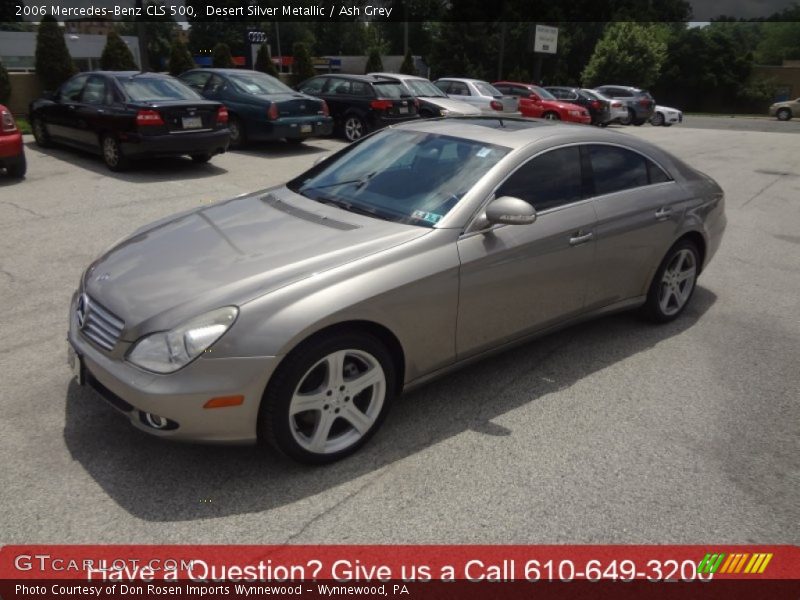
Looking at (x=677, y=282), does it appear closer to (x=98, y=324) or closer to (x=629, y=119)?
(x=98, y=324)

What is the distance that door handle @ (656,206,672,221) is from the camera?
183 inches

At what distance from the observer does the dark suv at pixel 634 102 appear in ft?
93.3

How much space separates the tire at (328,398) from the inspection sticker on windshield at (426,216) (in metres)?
0.77

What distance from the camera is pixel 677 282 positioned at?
16.7ft

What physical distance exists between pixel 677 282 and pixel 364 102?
36.0ft

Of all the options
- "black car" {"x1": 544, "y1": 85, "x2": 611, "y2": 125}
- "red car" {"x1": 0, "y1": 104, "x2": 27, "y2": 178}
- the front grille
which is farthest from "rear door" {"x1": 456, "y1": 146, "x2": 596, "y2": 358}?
"black car" {"x1": 544, "y1": 85, "x2": 611, "y2": 125}

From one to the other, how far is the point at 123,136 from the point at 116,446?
24.8ft

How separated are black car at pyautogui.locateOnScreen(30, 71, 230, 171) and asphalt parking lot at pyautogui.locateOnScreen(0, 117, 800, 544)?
468 centimetres

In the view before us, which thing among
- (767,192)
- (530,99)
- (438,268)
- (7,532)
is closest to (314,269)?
(438,268)

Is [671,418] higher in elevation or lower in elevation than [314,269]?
lower

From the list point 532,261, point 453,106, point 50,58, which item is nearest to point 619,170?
point 532,261

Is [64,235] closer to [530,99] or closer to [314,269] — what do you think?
[314,269]

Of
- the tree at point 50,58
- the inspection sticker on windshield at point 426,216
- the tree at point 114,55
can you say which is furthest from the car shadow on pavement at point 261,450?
the tree at point 114,55

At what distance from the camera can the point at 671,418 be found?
377 centimetres
